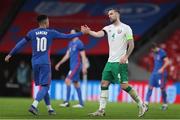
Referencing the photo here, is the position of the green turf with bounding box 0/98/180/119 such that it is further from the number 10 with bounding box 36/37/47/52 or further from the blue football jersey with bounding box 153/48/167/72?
the blue football jersey with bounding box 153/48/167/72

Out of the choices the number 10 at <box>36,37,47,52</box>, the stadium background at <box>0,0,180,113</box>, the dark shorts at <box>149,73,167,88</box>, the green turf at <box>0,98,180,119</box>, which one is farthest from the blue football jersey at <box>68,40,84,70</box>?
the stadium background at <box>0,0,180,113</box>

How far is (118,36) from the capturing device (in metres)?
14.8

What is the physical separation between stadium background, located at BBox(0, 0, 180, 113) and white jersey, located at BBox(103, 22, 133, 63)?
51.0 ft

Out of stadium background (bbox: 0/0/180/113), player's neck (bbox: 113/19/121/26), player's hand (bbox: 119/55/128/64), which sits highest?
stadium background (bbox: 0/0/180/113)

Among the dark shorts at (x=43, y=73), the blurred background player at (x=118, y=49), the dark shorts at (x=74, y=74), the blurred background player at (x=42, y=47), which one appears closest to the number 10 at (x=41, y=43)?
the blurred background player at (x=42, y=47)

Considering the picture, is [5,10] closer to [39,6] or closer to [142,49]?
[39,6]

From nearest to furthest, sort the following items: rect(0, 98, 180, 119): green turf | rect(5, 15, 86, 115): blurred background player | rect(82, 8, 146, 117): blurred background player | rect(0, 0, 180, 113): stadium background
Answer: rect(0, 98, 180, 119): green turf, rect(82, 8, 146, 117): blurred background player, rect(5, 15, 86, 115): blurred background player, rect(0, 0, 180, 113): stadium background

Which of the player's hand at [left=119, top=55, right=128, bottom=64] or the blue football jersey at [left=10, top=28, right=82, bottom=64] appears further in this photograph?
the blue football jersey at [left=10, top=28, right=82, bottom=64]

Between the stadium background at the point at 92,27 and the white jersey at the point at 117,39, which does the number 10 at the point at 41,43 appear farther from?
the stadium background at the point at 92,27

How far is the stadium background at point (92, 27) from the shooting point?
101 feet

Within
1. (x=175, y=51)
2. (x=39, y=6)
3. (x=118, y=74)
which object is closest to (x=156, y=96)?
(x=175, y=51)

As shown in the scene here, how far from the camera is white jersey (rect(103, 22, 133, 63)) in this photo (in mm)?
14789

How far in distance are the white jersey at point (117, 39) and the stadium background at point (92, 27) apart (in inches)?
612

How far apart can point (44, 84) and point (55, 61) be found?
17.3 metres
